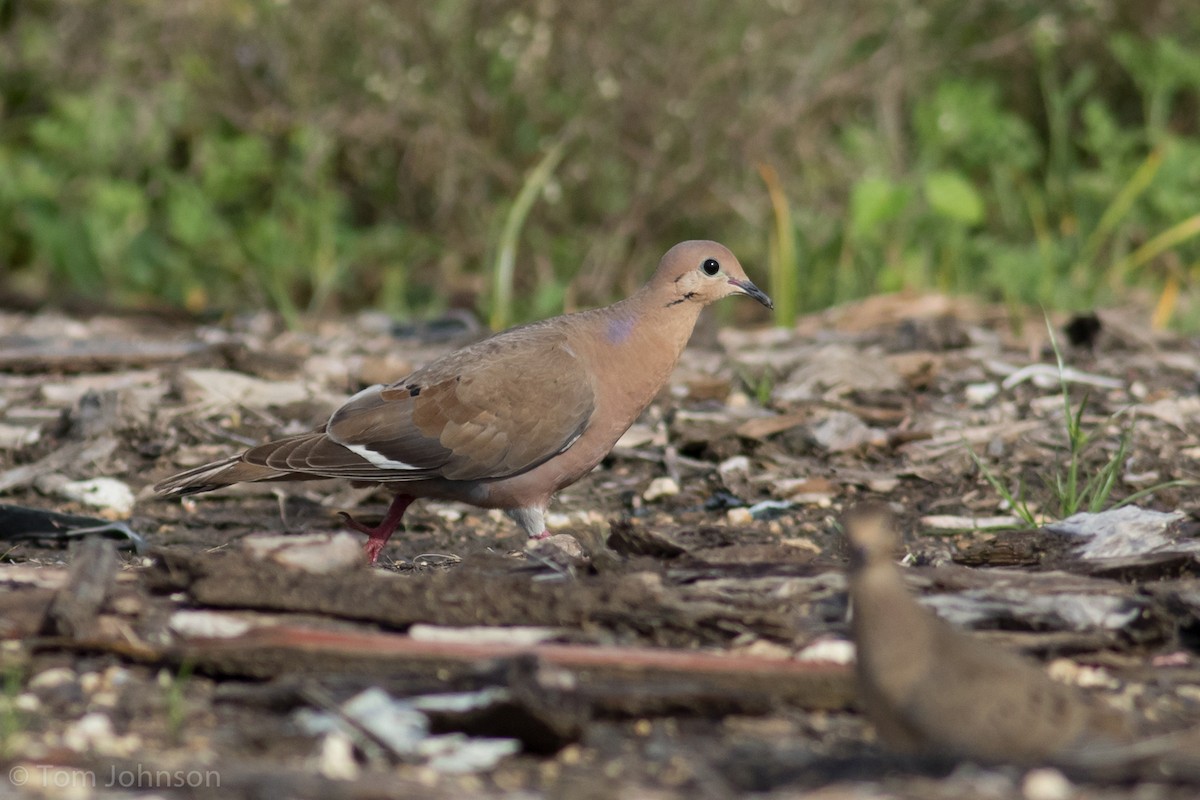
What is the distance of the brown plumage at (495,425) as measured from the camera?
4273 mm

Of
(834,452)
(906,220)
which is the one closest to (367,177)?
(906,220)

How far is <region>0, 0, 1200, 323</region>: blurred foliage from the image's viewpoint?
7945 millimetres

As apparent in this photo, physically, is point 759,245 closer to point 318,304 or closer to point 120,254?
point 318,304

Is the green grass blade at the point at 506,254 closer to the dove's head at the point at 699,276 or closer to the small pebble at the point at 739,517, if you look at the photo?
the dove's head at the point at 699,276

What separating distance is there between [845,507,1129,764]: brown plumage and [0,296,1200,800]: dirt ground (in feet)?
0.16

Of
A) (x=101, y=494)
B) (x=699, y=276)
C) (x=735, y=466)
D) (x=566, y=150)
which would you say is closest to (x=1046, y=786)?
(x=699, y=276)

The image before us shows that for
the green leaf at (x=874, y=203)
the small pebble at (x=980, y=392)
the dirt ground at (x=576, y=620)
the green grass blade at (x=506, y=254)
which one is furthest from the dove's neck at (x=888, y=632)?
the green leaf at (x=874, y=203)

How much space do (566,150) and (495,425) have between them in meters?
4.22

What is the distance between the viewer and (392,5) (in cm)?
800

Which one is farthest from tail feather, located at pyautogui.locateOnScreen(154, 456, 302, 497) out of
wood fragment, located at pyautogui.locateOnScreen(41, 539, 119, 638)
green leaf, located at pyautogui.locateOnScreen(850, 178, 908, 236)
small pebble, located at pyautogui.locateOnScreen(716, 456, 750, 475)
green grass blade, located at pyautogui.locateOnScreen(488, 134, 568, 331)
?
green leaf, located at pyautogui.locateOnScreen(850, 178, 908, 236)

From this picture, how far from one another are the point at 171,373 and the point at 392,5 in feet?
9.73

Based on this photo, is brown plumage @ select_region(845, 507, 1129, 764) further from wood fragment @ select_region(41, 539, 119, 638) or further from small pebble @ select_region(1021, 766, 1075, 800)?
wood fragment @ select_region(41, 539, 119, 638)

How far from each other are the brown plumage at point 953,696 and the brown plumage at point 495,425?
78.4 inches

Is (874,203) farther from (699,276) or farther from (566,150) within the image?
(699,276)
